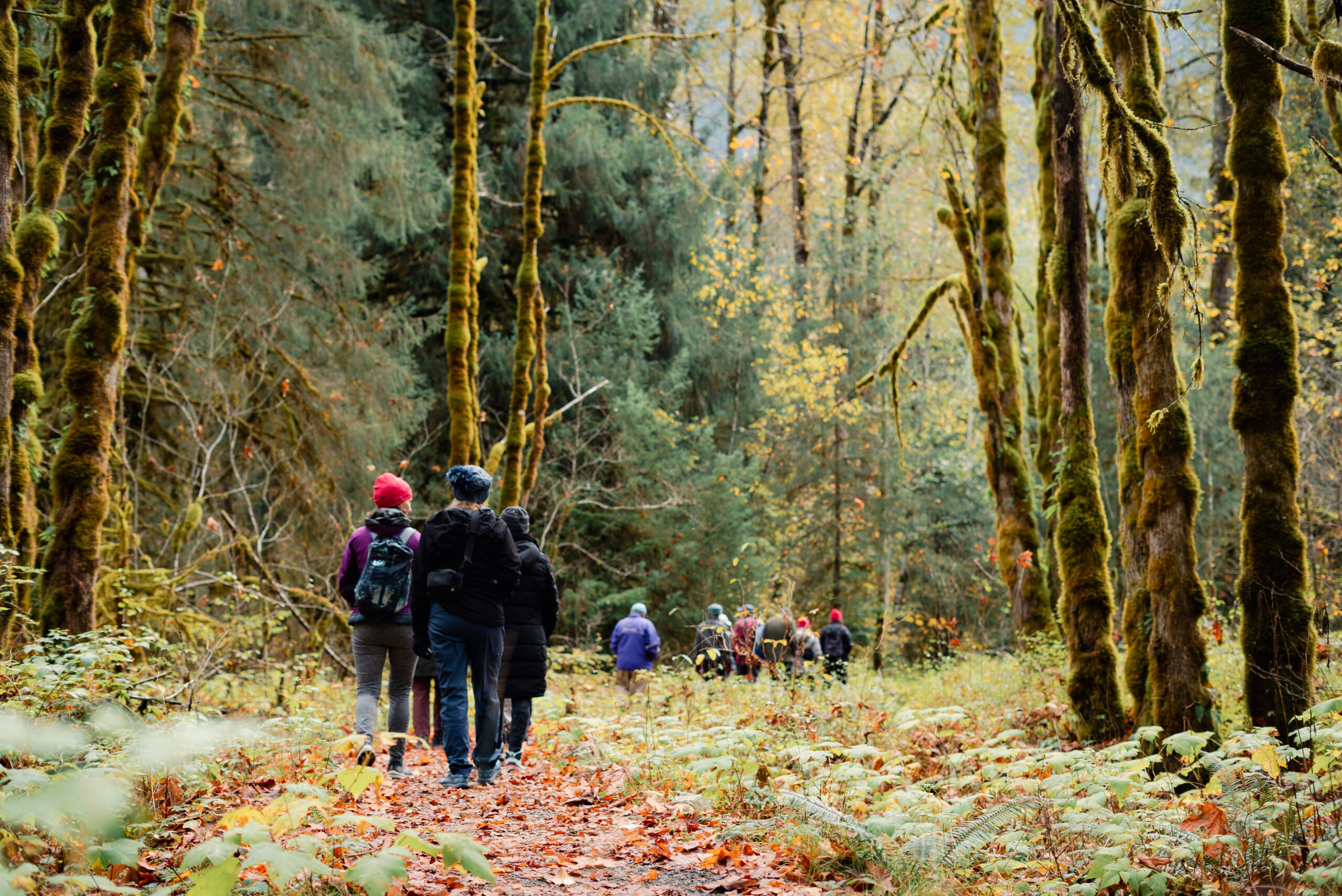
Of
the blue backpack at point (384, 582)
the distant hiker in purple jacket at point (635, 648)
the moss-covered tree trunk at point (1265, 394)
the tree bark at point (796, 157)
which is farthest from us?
the tree bark at point (796, 157)

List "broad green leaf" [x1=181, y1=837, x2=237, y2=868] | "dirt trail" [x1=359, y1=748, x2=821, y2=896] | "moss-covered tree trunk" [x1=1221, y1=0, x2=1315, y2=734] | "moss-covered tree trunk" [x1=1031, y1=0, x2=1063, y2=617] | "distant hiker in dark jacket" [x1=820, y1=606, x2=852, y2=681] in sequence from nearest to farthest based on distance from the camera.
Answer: "broad green leaf" [x1=181, y1=837, x2=237, y2=868]
"dirt trail" [x1=359, y1=748, x2=821, y2=896]
"moss-covered tree trunk" [x1=1221, y1=0, x2=1315, y2=734]
"moss-covered tree trunk" [x1=1031, y1=0, x2=1063, y2=617]
"distant hiker in dark jacket" [x1=820, y1=606, x2=852, y2=681]

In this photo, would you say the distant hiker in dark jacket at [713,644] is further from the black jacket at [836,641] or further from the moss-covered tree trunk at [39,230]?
the moss-covered tree trunk at [39,230]

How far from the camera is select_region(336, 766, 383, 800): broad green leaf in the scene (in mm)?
3473

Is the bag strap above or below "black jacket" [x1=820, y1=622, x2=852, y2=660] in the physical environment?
above

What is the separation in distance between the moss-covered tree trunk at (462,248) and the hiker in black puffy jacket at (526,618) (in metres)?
3.70

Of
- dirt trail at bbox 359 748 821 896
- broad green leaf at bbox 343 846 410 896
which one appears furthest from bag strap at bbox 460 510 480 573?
broad green leaf at bbox 343 846 410 896

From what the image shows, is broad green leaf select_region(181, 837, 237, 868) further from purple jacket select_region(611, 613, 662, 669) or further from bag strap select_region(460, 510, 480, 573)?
purple jacket select_region(611, 613, 662, 669)

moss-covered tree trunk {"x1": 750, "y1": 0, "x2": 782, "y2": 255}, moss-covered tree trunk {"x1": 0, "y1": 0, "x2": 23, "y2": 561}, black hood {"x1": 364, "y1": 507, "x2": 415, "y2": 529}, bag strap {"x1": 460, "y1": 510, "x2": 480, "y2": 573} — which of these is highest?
moss-covered tree trunk {"x1": 750, "y1": 0, "x2": 782, "y2": 255}

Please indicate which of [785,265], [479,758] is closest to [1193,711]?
[479,758]

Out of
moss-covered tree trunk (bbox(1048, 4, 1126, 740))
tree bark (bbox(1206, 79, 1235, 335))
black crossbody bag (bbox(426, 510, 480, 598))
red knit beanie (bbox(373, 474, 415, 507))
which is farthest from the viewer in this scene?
tree bark (bbox(1206, 79, 1235, 335))

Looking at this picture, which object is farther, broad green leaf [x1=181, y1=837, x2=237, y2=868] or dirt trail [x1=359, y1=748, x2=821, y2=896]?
dirt trail [x1=359, y1=748, x2=821, y2=896]

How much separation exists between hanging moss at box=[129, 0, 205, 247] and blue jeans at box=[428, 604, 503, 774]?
5250 millimetres

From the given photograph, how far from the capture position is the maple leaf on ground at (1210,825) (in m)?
3.67

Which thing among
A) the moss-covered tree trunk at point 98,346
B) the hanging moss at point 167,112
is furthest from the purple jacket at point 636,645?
the hanging moss at point 167,112
